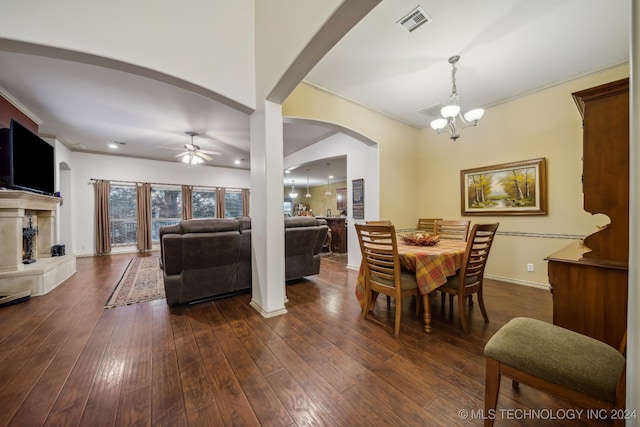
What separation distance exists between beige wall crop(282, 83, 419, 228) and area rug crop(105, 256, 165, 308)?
2.96 metres

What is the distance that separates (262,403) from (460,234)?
2910mm

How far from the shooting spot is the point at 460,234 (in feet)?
10.1

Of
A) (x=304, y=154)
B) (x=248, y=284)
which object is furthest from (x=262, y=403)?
(x=304, y=154)

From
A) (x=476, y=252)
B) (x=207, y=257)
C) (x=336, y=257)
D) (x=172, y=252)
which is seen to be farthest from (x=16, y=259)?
(x=476, y=252)

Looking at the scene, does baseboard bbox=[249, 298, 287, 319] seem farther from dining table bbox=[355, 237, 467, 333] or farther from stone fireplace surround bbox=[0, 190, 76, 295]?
stone fireplace surround bbox=[0, 190, 76, 295]

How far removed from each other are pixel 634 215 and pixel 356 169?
3964 millimetres

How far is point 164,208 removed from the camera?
285 inches

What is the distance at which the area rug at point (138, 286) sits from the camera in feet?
9.53

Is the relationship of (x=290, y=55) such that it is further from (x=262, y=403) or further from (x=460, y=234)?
(x=460, y=234)

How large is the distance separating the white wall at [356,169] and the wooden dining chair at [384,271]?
6.24 feet

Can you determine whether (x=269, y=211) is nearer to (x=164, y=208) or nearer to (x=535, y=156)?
(x=535, y=156)

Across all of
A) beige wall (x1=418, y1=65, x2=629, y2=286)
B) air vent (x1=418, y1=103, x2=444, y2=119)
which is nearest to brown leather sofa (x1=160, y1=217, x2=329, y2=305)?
air vent (x1=418, y1=103, x2=444, y2=119)

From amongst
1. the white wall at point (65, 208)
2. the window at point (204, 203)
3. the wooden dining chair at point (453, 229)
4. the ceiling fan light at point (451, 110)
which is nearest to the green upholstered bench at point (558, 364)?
the wooden dining chair at point (453, 229)

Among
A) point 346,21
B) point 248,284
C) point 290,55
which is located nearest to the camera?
point 346,21
